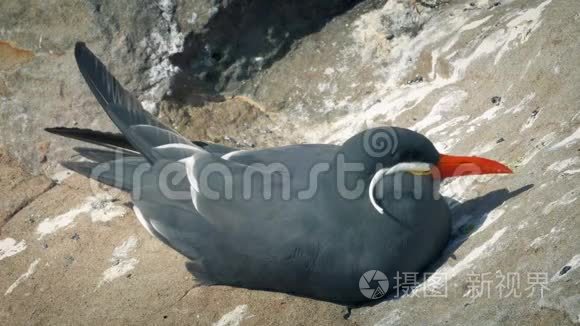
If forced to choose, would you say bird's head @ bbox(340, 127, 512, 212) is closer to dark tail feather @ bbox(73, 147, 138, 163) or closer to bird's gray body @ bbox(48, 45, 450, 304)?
bird's gray body @ bbox(48, 45, 450, 304)

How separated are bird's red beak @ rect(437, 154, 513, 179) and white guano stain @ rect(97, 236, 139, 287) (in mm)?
1912

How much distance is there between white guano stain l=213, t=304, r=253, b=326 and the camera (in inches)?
153

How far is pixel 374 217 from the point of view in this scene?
12.0 feet

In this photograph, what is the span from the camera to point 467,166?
12.6ft

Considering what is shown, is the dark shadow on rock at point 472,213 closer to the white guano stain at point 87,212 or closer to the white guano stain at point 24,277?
the white guano stain at point 87,212

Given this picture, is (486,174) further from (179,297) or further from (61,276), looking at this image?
(61,276)

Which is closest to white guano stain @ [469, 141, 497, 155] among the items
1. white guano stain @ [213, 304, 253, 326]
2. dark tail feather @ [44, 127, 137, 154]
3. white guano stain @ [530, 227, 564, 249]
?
white guano stain @ [530, 227, 564, 249]

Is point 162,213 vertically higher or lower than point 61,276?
higher

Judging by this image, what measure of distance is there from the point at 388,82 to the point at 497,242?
2218 mm

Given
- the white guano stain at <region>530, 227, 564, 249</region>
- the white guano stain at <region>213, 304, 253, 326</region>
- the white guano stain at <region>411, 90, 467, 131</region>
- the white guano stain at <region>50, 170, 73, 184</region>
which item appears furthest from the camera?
the white guano stain at <region>50, 170, 73, 184</region>

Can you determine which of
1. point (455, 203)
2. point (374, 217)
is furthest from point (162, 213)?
point (455, 203)

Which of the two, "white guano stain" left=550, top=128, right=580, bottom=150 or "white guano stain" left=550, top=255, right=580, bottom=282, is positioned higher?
"white guano stain" left=550, top=128, right=580, bottom=150

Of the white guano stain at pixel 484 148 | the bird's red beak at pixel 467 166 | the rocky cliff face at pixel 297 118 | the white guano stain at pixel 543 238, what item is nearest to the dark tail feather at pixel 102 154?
the rocky cliff face at pixel 297 118

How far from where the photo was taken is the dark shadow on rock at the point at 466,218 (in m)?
3.79
